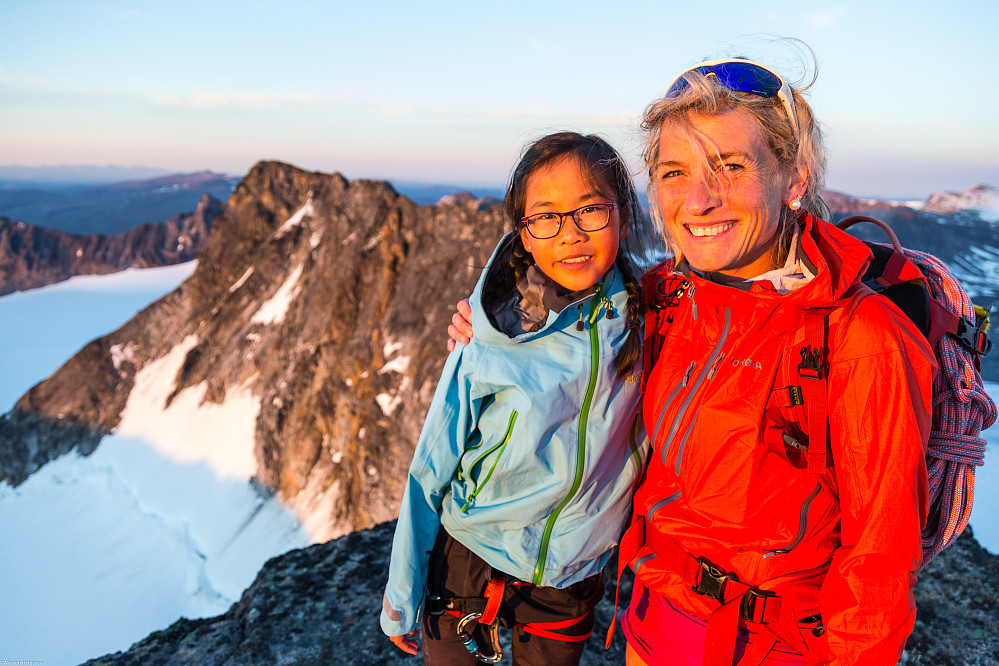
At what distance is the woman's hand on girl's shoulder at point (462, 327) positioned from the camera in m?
2.78

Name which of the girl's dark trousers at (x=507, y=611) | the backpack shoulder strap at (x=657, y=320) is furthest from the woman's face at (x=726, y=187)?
the girl's dark trousers at (x=507, y=611)

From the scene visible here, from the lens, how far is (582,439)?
2.47 m

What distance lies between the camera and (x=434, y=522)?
276 centimetres

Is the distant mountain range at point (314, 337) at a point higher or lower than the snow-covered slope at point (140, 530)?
higher

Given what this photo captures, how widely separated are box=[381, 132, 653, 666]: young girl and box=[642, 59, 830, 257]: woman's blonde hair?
1.61 ft

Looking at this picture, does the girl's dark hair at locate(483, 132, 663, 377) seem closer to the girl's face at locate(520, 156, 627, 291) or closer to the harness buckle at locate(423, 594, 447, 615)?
the girl's face at locate(520, 156, 627, 291)

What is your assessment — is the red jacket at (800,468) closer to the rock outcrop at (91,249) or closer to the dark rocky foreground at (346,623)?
the dark rocky foreground at (346,623)

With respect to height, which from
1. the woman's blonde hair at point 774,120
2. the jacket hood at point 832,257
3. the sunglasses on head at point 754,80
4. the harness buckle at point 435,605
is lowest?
the harness buckle at point 435,605

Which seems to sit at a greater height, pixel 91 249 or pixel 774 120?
pixel 774 120

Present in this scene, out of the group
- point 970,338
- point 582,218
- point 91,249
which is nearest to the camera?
point 970,338

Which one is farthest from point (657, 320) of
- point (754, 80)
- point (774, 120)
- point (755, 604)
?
point (755, 604)

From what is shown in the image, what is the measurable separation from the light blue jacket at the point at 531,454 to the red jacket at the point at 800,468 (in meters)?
0.20

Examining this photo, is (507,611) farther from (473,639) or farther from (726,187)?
(726,187)

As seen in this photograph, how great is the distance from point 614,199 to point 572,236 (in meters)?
0.31
